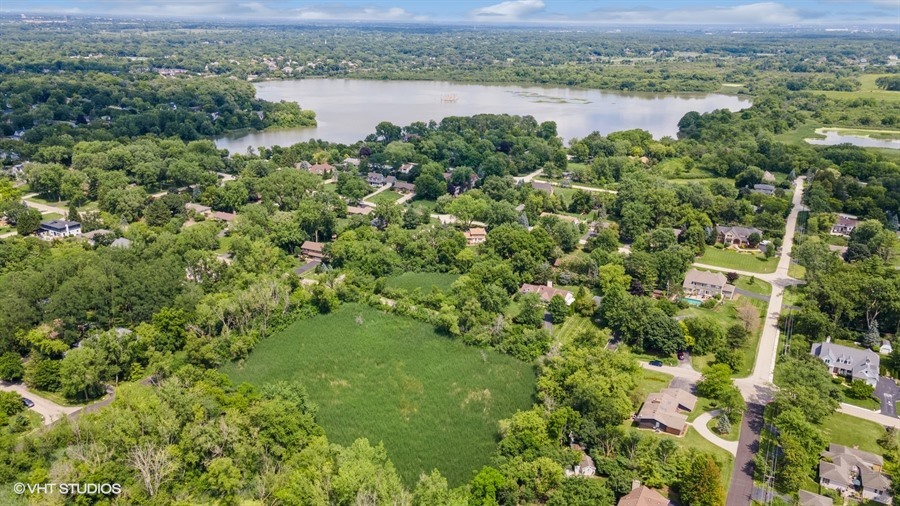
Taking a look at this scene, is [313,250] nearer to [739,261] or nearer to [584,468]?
[584,468]

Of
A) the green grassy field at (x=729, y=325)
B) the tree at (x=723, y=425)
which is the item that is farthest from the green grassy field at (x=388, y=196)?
the tree at (x=723, y=425)

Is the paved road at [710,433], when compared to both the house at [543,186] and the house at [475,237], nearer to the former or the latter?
the house at [475,237]

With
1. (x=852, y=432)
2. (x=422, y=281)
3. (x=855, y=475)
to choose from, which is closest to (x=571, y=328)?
(x=422, y=281)

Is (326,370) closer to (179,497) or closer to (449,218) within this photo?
(179,497)

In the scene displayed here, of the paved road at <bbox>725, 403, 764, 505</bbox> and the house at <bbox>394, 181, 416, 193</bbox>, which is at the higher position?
the house at <bbox>394, 181, 416, 193</bbox>

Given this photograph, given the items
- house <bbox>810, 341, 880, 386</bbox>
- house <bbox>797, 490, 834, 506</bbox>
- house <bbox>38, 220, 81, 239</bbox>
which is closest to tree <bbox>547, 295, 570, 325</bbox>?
house <bbox>810, 341, 880, 386</bbox>

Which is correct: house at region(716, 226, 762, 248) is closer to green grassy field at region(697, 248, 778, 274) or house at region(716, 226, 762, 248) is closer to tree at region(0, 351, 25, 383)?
green grassy field at region(697, 248, 778, 274)

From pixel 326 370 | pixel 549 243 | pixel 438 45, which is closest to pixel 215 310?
pixel 326 370
